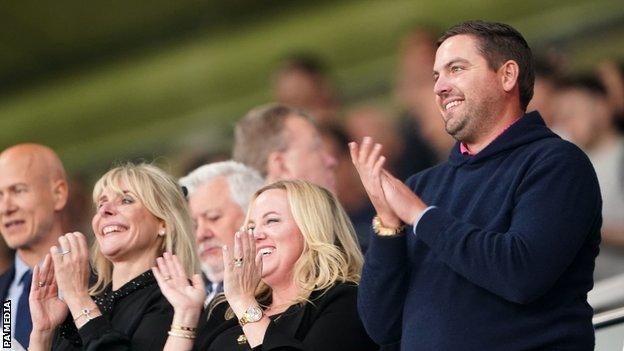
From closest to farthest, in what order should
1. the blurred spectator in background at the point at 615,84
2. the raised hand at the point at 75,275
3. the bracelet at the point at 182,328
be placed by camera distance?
the bracelet at the point at 182,328 < the raised hand at the point at 75,275 < the blurred spectator in background at the point at 615,84

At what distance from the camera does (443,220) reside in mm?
2830

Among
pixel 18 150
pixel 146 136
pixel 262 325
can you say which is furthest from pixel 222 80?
pixel 262 325

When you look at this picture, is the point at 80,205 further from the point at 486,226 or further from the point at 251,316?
the point at 486,226

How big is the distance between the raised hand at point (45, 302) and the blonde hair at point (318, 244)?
1.50 ft

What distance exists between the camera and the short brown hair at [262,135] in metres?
4.73

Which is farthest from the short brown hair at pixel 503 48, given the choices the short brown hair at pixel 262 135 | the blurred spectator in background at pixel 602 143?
the blurred spectator in background at pixel 602 143

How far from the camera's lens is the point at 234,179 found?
15.0ft

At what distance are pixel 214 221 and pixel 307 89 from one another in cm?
275

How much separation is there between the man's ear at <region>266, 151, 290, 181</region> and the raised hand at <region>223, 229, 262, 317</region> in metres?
1.34

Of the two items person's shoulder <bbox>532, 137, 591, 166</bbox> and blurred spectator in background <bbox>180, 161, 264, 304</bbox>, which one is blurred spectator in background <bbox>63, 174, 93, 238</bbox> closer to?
blurred spectator in background <bbox>180, 161, 264, 304</bbox>

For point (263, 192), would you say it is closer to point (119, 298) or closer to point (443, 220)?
point (119, 298)

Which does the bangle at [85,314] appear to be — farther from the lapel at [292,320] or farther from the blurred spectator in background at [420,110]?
the blurred spectator in background at [420,110]

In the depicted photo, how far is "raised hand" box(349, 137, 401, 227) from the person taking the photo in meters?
2.92

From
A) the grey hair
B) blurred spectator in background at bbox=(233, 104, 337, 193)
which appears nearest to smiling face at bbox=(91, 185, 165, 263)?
the grey hair
